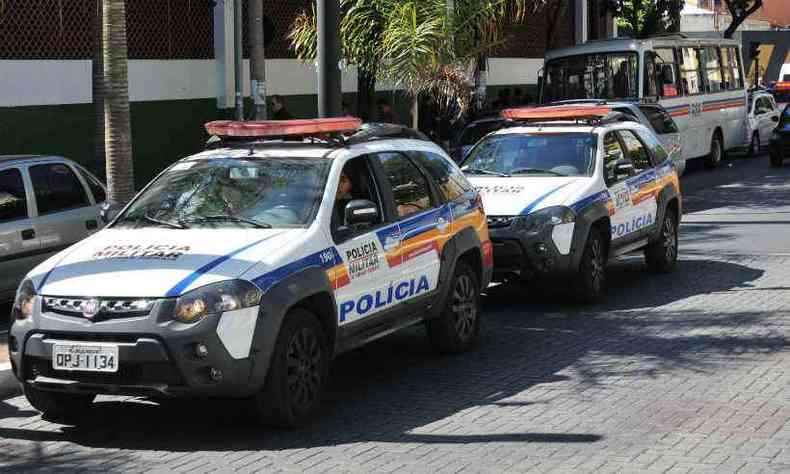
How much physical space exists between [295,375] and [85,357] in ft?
4.05

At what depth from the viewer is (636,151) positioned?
1460 centimetres

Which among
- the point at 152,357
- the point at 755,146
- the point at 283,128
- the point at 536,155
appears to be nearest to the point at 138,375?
the point at 152,357

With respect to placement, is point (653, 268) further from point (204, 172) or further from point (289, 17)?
point (289, 17)

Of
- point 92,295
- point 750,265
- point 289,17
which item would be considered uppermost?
point 289,17

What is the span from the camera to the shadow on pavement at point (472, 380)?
8.09 metres

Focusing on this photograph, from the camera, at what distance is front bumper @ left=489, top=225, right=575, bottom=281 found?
12.4m

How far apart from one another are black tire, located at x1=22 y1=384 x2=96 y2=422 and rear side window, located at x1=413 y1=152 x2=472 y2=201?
10.2 feet

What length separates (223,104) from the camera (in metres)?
24.3

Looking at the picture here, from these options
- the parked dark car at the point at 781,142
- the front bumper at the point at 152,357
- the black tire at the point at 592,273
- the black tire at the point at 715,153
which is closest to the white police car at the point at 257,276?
the front bumper at the point at 152,357

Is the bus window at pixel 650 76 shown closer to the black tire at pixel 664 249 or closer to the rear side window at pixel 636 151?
the black tire at pixel 664 249

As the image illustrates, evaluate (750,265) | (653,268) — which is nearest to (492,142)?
(653,268)

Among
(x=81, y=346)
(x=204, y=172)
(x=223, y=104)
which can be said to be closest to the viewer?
(x=81, y=346)

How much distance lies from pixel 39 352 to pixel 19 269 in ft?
16.0

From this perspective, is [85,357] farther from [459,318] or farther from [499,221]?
[499,221]
